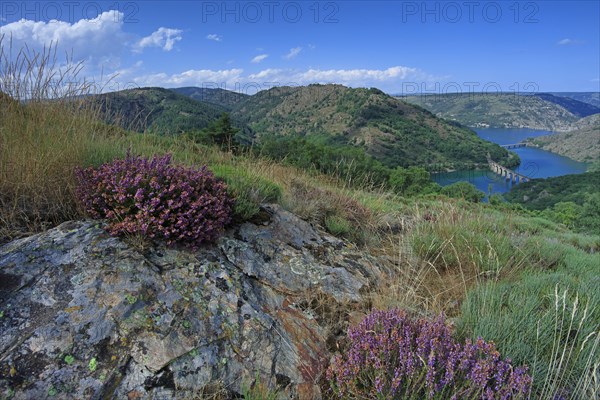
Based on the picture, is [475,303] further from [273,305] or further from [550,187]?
[550,187]

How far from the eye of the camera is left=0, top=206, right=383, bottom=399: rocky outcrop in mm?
1937

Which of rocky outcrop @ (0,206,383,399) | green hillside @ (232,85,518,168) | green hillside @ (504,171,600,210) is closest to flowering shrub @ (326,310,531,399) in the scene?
rocky outcrop @ (0,206,383,399)

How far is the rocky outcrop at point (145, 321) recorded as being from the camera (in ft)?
6.35

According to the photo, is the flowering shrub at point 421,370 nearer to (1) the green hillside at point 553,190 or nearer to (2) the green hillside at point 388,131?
(1) the green hillside at point 553,190

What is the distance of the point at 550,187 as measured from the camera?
83.9m

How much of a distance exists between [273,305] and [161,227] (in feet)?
3.59

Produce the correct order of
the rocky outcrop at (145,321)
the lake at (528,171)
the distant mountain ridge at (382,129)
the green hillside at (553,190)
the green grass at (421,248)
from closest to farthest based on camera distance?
the rocky outcrop at (145,321), the green grass at (421,248), the green hillside at (553,190), the lake at (528,171), the distant mountain ridge at (382,129)

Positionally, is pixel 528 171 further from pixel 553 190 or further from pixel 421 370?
pixel 421 370

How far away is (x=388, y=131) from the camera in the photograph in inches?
6265

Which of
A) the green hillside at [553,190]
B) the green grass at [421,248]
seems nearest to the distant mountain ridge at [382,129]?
the green hillside at [553,190]

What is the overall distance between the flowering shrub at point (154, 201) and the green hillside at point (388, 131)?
121 meters

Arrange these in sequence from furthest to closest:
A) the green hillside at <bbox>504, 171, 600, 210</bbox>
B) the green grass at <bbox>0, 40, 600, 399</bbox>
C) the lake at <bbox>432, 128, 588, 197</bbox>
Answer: the lake at <bbox>432, 128, 588, 197</bbox>, the green hillside at <bbox>504, 171, 600, 210</bbox>, the green grass at <bbox>0, 40, 600, 399</bbox>

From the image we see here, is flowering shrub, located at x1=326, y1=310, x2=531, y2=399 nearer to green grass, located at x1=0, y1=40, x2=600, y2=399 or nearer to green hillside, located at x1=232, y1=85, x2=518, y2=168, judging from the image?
green grass, located at x1=0, y1=40, x2=600, y2=399

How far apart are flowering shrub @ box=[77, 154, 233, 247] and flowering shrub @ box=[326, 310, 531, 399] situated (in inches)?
62.8
